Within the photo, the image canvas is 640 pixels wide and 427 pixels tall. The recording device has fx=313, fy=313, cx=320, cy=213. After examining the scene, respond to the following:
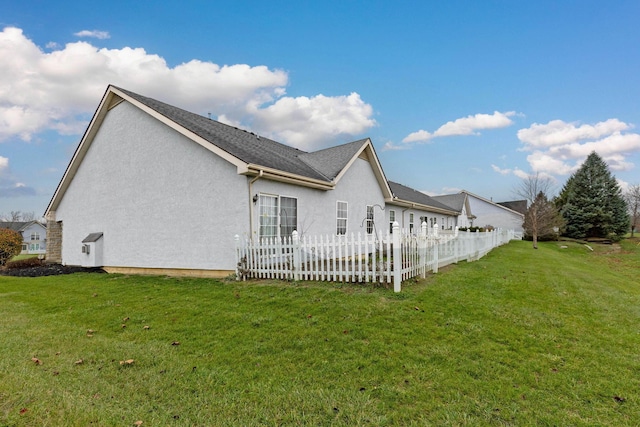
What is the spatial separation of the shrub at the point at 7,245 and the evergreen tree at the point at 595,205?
43364mm

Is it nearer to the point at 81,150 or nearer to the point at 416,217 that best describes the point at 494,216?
the point at 416,217

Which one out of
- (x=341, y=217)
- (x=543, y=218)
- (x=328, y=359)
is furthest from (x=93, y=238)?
(x=543, y=218)

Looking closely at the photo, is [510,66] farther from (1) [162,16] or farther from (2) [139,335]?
(2) [139,335]

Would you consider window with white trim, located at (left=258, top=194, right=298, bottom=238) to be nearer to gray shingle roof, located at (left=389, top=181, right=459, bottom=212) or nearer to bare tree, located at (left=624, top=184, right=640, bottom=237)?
gray shingle roof, located at (left=389, top=181, right=459, bottom=212)

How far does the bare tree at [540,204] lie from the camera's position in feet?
90.5

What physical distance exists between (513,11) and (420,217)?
13.0 m

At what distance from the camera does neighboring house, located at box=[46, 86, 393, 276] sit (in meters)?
9.29

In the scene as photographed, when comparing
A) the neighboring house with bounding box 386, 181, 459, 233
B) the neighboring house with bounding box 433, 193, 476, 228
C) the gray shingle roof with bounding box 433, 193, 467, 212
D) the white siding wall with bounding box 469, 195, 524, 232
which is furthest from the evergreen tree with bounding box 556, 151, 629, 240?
the neighboring house with bounding box 386, 181, 459, 233

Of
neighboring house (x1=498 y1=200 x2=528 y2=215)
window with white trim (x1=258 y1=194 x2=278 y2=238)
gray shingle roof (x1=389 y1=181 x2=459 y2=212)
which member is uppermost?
neighboring house (x1=498 y1=200 x2=528 y2=215)

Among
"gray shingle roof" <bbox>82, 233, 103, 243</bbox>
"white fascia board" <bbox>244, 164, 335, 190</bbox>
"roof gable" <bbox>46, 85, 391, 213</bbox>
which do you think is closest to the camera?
"white fascia board" <bbox>244, 164, 335, 190</bbox>


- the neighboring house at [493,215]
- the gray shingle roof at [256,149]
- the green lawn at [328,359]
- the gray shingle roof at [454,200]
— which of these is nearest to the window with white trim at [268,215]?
the gray shingle roof at [256,149]

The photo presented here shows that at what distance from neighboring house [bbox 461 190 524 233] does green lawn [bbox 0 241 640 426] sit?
39366 mm

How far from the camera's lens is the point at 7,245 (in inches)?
600

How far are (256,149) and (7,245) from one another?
1406 cm
